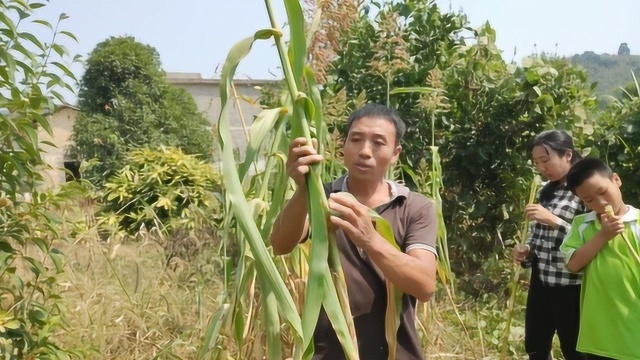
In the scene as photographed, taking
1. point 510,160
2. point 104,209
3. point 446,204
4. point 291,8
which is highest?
point 291,8

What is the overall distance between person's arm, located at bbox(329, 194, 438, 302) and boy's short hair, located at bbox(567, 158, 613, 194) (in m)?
1.16

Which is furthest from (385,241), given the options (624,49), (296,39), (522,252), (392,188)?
(624,49)

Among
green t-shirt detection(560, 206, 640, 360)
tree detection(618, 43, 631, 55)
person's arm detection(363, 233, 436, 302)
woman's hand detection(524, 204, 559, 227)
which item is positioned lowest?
green t-shirt detection(560, 206, 640, 360)

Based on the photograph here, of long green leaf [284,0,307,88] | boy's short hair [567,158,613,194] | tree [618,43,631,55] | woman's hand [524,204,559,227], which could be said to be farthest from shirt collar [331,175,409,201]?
tree [618,43,631,55]

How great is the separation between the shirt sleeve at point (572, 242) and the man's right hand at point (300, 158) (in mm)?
1779

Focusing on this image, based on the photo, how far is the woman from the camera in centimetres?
322

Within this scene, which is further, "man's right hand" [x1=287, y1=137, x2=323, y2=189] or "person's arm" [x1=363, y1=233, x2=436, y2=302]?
"person's arm" [x1=363, y1=233, x2=436, y2=302]

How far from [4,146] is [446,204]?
3310mm

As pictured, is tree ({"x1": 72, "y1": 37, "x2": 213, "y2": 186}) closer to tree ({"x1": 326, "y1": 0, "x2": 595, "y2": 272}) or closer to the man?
tree ({"x1": 326, "y1": 0, "x2": 595, "y2": 272})

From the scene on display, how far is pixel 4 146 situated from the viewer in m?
2.17

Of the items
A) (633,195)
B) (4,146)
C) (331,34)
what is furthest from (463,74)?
(4,146)

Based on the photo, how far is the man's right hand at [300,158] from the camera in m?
1.42

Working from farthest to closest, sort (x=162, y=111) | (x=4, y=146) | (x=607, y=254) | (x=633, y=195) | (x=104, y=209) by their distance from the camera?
(x=162, y=111), (x=104, y=209), (x=633, y=195), (x=607, y=254), (x=4, y=146)

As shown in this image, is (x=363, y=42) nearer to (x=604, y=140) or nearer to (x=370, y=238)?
(x=604, y=140)
